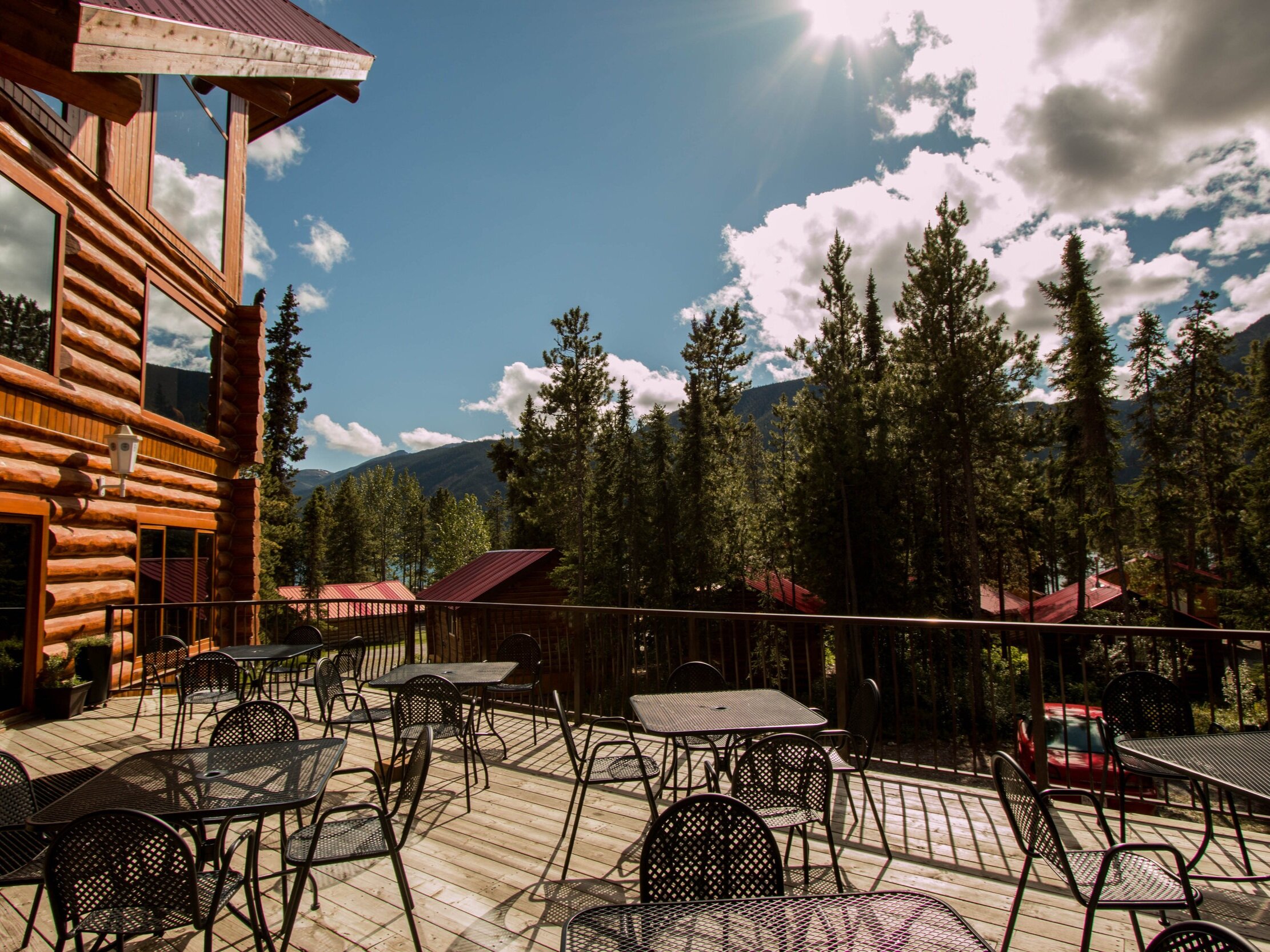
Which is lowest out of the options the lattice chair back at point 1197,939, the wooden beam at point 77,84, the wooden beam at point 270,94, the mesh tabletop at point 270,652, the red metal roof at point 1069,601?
the red metal roof at point 1069,601

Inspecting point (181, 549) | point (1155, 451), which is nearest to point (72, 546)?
point (181, 549)

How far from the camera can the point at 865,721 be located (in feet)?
11.0

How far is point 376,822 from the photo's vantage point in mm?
2990

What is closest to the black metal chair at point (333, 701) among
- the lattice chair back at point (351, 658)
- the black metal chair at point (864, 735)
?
the lattice chair back at point (351, 658)

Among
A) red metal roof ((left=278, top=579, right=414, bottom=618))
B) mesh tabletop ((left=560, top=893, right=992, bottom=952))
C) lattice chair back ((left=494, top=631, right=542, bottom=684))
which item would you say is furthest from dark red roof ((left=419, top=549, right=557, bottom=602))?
mesh tabletop ((left=560, top=893, right=992, bottom=952))

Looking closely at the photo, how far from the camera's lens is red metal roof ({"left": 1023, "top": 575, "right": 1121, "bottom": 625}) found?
27.3 m

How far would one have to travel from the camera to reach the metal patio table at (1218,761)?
231 cm

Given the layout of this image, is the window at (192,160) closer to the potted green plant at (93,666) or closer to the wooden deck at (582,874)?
the potted green plant at (93,666)

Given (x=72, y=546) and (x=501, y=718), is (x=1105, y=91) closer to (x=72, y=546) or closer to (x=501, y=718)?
(x=501, y=718)

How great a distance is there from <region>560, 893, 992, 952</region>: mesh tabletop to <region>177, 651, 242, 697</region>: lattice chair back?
507 centimetres

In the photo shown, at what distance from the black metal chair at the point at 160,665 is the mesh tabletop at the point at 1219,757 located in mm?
7044

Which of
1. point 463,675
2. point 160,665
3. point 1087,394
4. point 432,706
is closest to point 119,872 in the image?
point 432,706

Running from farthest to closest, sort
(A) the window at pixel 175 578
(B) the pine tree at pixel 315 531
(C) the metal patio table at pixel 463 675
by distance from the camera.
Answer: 1. (B) the pine tree at pixel 315 531
2. (A) the window at pixel 175 578
3. (C) the metal patio table at pixel 463 675

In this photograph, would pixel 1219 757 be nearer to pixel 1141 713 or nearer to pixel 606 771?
pixel 1141 713
